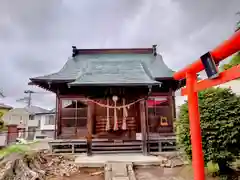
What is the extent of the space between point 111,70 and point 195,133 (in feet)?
24.5

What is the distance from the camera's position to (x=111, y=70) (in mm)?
10508

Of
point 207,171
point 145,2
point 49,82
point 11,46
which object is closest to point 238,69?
point 207,171

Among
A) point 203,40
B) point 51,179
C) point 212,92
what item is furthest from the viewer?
point 203,40

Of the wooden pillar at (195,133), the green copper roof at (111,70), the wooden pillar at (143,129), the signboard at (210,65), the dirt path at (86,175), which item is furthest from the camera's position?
the green copper roof at (111,70)

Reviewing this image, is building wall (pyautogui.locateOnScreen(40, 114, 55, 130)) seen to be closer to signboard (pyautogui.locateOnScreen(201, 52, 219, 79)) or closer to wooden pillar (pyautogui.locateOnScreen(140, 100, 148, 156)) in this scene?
wooden pillar (pyautogui.locateOnScreen(140, 100, 148, 156))

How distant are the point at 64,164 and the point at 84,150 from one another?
5.06ft

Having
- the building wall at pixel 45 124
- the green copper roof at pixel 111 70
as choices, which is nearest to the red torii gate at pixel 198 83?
the green copper roof at pixel 111 70

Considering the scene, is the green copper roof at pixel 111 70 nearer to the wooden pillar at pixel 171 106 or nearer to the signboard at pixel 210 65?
the wooden pillar at pixel 171 106

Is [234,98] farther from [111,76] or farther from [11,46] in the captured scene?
[11,46]

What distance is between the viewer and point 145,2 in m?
7.02

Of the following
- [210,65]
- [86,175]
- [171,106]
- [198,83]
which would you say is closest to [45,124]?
[171,106]

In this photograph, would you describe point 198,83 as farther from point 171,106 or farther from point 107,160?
point 171,106

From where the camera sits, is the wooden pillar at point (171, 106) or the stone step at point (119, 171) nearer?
the stone step at point (119, 171)

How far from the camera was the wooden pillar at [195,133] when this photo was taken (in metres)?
3.46
